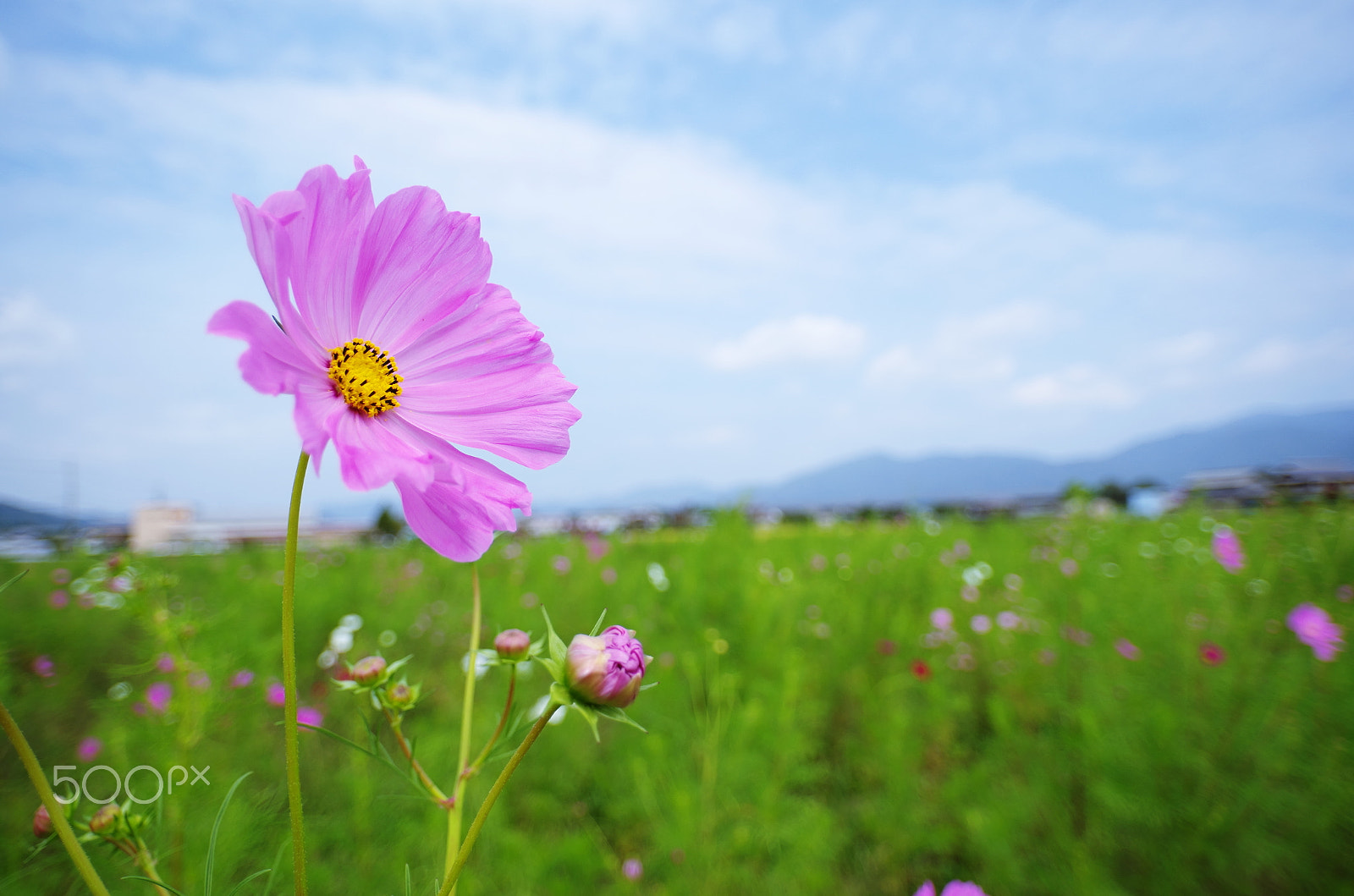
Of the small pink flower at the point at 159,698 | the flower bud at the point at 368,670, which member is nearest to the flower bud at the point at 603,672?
the flower bud at the point at 368,670

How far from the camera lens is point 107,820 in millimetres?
331

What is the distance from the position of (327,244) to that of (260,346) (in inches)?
2.7

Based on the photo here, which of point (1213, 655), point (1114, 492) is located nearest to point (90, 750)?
point (1213, 655)

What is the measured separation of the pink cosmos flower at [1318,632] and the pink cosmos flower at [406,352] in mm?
1798

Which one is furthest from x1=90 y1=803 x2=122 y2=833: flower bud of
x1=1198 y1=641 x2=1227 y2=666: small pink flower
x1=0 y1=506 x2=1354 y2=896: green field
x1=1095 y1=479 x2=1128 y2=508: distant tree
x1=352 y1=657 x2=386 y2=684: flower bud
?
x1=1095 y1=479 x2=1128 y2=508: distant tree

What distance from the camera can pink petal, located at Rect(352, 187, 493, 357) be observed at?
0.30 m

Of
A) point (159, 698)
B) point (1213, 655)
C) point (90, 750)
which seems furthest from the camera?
point (1213, 655)

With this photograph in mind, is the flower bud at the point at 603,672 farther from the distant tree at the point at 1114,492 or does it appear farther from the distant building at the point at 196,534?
the distant tree at the point at 1114,492

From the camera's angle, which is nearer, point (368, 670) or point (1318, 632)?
point (368, 670)

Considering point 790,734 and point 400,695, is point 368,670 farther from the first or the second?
point 790,734

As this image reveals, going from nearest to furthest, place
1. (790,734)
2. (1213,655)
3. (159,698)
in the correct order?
(159,698) → (1213,655) → (790,734)

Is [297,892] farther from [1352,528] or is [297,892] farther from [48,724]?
[1352,528]

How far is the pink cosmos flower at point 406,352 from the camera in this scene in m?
0.24

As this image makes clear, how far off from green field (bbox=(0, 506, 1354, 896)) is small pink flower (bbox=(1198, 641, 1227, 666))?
0.13ft
